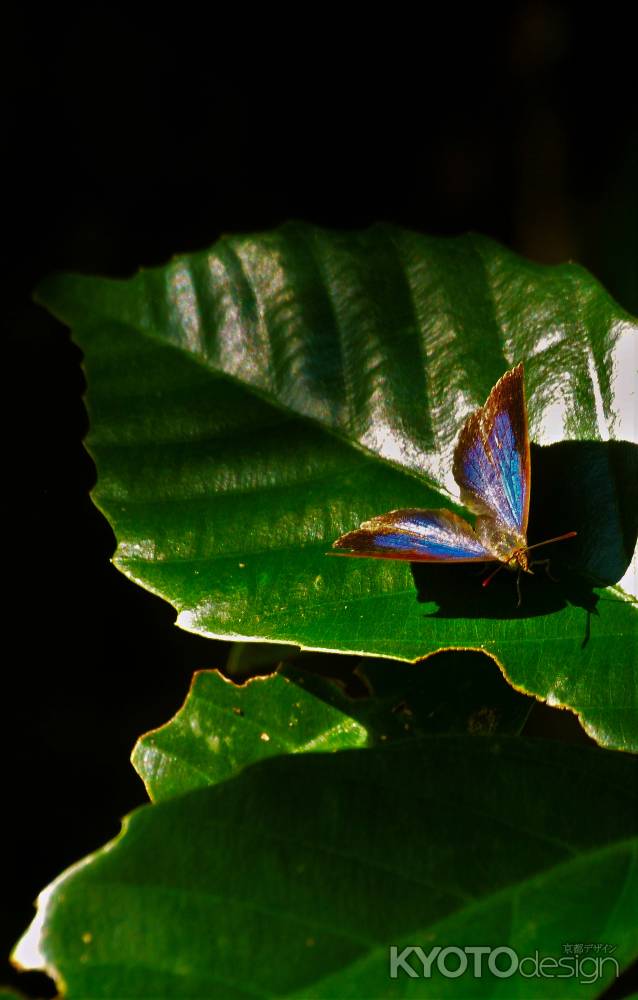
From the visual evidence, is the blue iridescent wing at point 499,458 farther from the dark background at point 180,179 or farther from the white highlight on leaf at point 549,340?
the dark background at point 180,179

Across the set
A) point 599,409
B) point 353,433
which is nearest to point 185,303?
point 353,433

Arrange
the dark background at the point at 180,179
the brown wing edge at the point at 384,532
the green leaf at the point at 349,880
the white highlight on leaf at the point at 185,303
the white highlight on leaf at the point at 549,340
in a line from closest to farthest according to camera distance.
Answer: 1. the green leaf at the point at 349,880
2. the brown wing edge at the point at 384,532
3. the white highlight on leaf at the point at 549,340
4. the white highlight on leaf at the point at 185,303
5. the dark background at the point at 180,179

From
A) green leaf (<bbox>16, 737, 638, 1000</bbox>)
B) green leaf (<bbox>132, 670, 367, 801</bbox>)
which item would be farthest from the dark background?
green leaf (<bbox>16, 737, 638, 1000</bbox>)

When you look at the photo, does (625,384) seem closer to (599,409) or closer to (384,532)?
(599,409)

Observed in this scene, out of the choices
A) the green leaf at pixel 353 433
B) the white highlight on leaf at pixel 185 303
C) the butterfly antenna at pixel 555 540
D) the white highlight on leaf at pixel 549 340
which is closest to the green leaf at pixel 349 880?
the green leaf at pixel 353 433

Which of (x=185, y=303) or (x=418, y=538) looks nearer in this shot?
(x=418, y=538)

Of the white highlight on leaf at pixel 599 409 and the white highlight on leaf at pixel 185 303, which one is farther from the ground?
the white highlight on leaf at pixel 185 303
